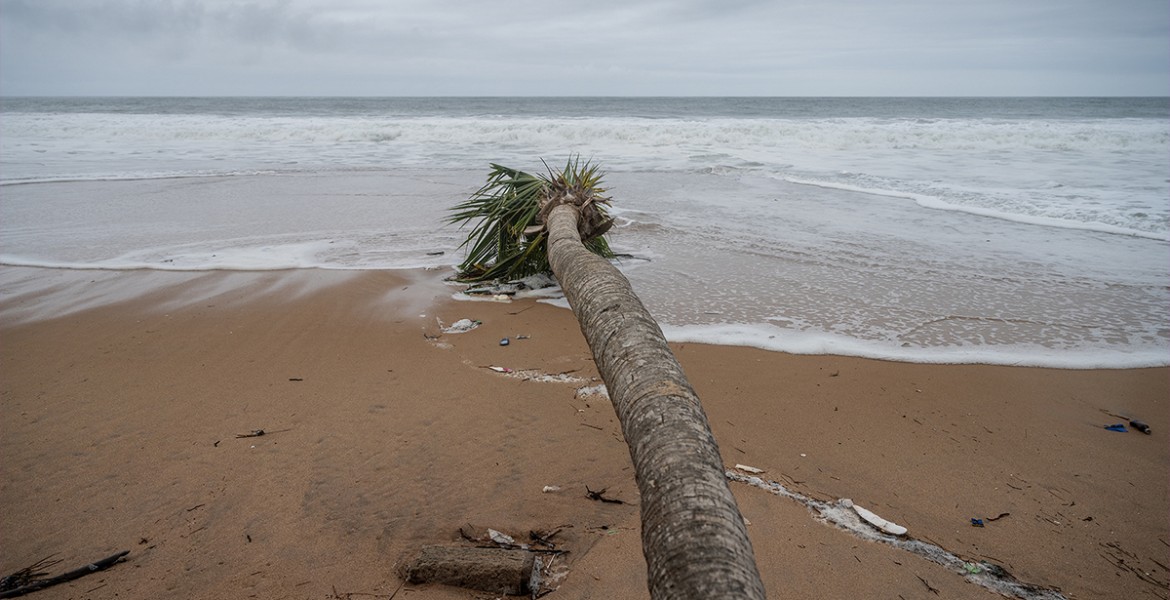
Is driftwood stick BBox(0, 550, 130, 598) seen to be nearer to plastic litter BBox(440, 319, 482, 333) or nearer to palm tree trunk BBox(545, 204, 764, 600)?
palm tree trunk BBox(545, 204, 764, 600)

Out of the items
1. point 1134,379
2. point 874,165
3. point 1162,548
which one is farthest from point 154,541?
point 874,165

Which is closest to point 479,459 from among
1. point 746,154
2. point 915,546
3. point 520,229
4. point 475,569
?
point 475,569

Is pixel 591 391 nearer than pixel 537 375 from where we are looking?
Yes

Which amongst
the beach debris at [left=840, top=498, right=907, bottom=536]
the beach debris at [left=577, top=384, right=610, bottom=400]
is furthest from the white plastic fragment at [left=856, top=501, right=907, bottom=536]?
the beach debris at [left=577, top=384, right=610, bottom=400]

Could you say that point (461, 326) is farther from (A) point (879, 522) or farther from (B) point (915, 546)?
(B) point (915, 546)

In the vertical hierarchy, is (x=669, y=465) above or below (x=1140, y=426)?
above

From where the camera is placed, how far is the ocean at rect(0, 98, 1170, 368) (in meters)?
4.89

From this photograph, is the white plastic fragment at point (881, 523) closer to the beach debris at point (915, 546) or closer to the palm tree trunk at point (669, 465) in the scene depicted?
the beach debris at point (915, 546)

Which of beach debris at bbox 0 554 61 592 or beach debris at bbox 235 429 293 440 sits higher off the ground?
beach debris at bbox 235 429 293 440

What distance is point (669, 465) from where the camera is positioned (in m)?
1.52

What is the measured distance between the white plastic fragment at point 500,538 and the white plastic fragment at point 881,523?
1.40 m

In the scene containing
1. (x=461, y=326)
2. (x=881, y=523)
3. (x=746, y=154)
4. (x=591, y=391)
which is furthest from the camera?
(x=746, y=154)

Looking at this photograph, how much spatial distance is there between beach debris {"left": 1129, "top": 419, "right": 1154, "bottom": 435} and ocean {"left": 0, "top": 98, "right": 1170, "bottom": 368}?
0.79 meters

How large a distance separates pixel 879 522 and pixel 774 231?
19.0 ft
